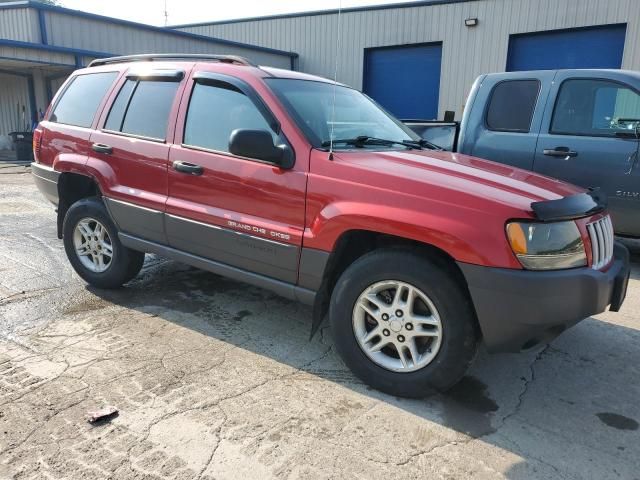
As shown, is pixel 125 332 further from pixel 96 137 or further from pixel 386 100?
pixel 386 100

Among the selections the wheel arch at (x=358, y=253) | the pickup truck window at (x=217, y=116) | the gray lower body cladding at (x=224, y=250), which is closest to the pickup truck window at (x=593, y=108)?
the wheel arch at (x=358, y=253)

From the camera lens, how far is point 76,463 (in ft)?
7.59

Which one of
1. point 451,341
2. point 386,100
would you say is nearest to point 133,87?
point 451,341

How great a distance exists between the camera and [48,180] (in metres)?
4.65

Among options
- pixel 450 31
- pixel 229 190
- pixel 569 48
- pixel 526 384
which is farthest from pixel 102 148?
pixel 450 31

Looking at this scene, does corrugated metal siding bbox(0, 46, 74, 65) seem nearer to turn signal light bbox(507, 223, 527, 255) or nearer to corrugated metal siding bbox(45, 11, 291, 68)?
corrugated metal siding bbox(45, 11, 291, 68)

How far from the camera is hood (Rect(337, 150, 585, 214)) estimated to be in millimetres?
2693

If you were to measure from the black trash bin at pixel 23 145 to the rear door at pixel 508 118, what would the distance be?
15.3 metres

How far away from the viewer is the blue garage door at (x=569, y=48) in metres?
12.9

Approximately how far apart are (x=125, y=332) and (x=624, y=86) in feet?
17.2

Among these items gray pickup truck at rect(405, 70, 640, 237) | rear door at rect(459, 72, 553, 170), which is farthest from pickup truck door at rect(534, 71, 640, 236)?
rear door at rect(459, 72, 553, 170)

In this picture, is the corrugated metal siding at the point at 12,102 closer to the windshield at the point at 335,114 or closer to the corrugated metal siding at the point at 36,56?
the corrugated metal siding at the point at 36,56

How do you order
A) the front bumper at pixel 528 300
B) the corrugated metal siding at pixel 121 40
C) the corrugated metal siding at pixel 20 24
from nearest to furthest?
the front bumper at pixel 528 300
the corrugated metal siding at pixel 20 24
the corrugated metal siding at pixel 121 40

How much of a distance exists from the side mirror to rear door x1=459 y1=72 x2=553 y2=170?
3393 millimetres
